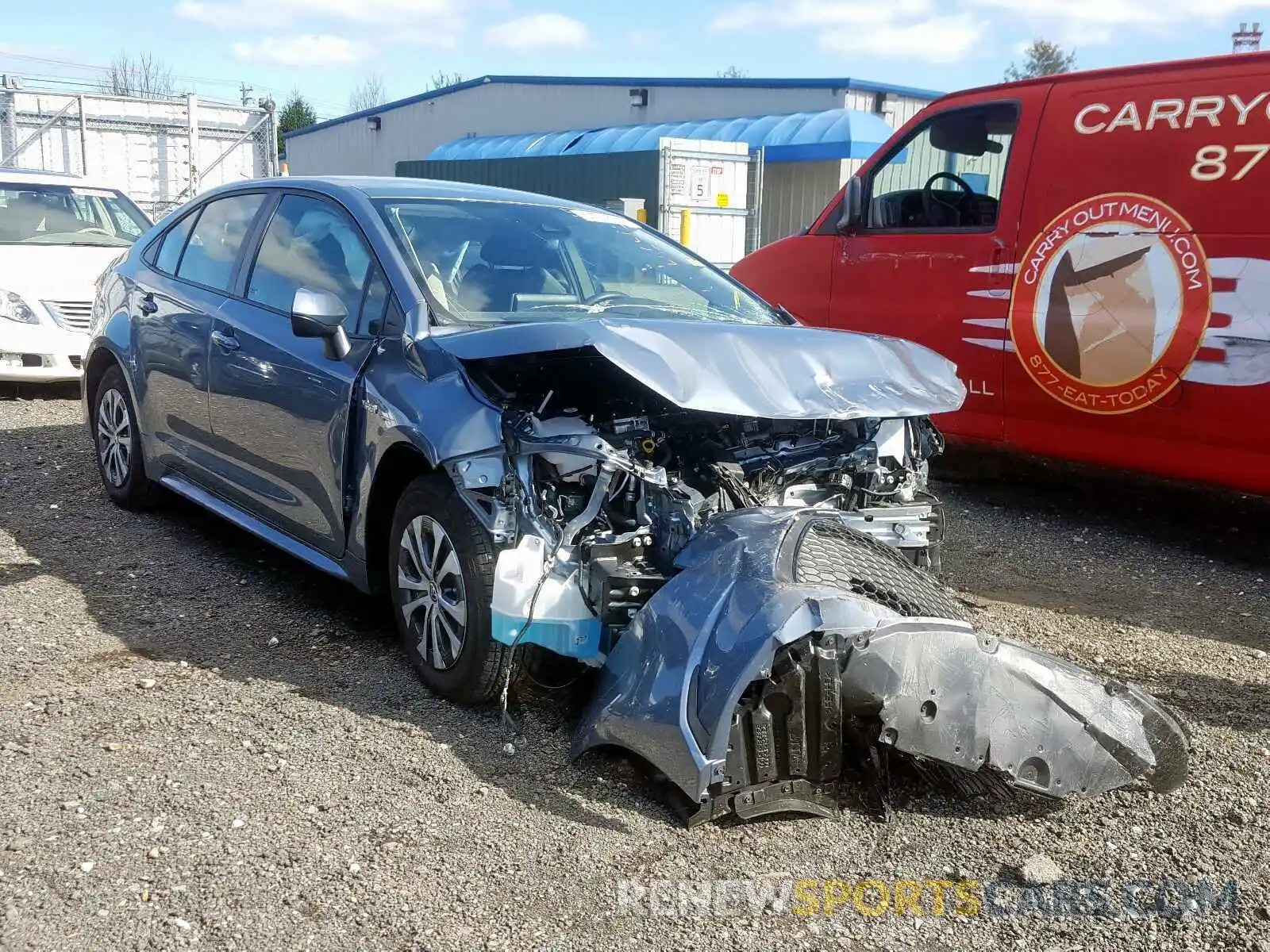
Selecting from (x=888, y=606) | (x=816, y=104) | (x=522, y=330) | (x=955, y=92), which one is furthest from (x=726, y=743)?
(x=816, y=104)

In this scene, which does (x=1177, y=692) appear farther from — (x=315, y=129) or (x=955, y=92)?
(x=315, y=129)

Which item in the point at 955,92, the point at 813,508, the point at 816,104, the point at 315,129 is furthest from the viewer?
the point at 315,129

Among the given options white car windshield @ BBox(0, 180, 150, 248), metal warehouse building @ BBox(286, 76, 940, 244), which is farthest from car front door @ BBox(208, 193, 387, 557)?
metal warehouse building @ BBox(286, 76, 940, 244)

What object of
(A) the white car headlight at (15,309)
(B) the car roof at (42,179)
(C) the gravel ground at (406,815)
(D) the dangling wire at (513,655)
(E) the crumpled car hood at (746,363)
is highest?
(B) the car roof at (42,179)

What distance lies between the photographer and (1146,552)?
5844 mm

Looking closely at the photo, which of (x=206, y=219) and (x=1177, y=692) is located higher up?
(x=206, y=219)

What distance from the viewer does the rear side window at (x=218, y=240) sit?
4.98 m

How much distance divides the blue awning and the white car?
11116 millimetres

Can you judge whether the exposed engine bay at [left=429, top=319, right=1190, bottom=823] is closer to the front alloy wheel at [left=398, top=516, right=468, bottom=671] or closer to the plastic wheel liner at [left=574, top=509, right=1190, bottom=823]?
the plastic wheel liner at [left=574, top=509, right=1190, bottom=823]

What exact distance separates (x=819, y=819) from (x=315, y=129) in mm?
37392

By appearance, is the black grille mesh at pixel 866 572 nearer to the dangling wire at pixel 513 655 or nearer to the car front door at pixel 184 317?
the dangling wire at pixel 513 655

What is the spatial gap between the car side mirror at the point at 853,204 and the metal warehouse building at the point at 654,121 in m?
9.54

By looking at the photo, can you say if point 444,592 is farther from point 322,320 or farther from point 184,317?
point 184,317

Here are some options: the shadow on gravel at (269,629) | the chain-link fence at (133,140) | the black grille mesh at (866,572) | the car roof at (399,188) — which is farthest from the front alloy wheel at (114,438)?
the chain-link fence at (133,140)
